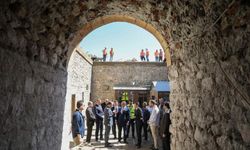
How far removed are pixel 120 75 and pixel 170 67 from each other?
11276mm

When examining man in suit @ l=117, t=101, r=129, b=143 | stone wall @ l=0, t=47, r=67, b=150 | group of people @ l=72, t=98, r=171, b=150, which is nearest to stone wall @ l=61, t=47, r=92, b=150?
group of people @ l=72, t=98, r=171, b=150

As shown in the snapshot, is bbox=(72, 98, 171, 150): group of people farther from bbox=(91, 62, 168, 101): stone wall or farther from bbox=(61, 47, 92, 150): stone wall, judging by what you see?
bbox=(91, 62, 168, 101): stone wall

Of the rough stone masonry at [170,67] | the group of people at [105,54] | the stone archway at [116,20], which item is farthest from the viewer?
the group of people at [105,54]

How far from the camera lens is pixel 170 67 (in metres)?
3.54

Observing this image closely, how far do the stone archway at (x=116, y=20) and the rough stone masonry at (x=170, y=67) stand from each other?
0.41 feet

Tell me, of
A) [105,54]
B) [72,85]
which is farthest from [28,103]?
[105,54]

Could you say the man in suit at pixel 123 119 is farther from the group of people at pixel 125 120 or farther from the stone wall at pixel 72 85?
the stone wall at pixel 72 85

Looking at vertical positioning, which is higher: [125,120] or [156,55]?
[156,55]

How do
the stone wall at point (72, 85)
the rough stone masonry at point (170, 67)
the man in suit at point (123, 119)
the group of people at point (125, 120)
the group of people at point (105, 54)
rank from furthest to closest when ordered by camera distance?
the group of people at point (105, 54), the man in suit at point (123, 119), the stone wall at point (72, 85), the group of people at point (125, 120), the rough stone masonry at point (170, 67)

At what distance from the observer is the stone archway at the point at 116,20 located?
3.55m

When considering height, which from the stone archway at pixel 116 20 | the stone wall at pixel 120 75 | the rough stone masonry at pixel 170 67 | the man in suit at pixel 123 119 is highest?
the stone wall at pixel 120 75

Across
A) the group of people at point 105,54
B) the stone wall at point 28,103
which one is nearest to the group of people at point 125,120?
the stone wall at point 28,103

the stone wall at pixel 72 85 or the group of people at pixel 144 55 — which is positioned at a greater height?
the group of people at pixel 144 55

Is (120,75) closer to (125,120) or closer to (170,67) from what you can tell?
(125,120)
